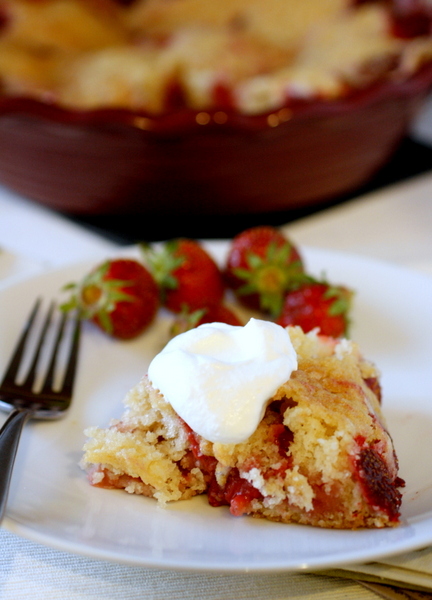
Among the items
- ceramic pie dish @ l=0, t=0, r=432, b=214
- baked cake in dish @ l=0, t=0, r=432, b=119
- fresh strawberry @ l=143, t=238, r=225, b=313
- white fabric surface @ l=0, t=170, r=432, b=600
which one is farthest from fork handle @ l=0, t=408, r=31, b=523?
baked cake in dish @ l=0, t=0, r=432, b=119

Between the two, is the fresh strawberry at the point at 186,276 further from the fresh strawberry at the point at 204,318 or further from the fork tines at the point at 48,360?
the fork tines at the point at 48,360

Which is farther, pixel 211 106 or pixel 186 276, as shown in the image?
pixel 211 106

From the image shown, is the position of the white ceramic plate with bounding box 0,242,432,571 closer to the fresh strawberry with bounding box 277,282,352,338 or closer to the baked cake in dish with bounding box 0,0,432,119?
the fresh strawberry with bounding box 277,282,352,338

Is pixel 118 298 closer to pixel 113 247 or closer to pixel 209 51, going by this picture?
pixel 113 247

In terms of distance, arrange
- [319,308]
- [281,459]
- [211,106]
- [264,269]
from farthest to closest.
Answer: [211,106], [264,269], [319,308], [281,459]

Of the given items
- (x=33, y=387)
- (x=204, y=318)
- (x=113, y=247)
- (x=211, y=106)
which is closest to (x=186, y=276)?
(x=204, y=318)

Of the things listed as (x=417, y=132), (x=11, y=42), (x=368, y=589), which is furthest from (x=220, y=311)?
(x=417, y=132)
